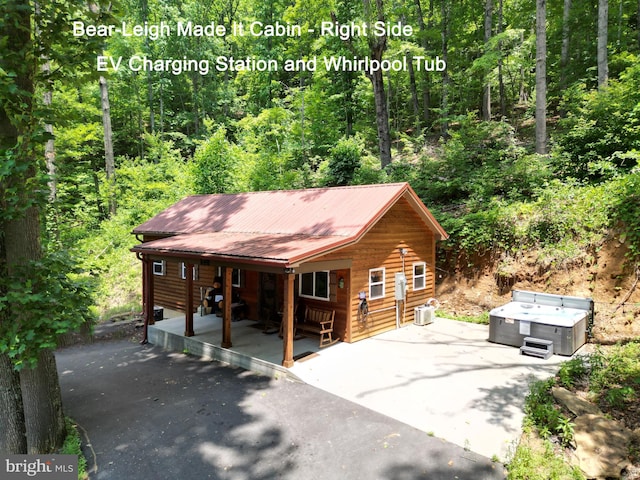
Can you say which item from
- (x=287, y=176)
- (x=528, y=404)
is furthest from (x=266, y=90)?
(x=528, y=404)

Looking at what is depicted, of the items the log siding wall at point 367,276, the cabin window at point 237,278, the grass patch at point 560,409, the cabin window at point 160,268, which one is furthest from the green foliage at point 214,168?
the grass patch at point 560,409

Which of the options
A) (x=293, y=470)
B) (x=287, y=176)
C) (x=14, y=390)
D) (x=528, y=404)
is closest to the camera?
(x=293, y=470)

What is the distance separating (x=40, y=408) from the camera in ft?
17.7

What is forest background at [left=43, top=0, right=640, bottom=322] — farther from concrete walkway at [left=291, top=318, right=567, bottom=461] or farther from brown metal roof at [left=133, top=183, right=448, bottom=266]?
concrete walkway at [left=291, top=318, right=567, bottom=461]

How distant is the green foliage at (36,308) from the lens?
4750 mm

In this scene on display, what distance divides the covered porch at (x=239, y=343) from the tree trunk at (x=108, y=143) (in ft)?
Answer: 42.4

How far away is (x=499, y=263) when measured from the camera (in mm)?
12750

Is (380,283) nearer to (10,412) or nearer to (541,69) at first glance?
(10,412)

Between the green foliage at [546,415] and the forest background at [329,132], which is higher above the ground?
the forest background at [329,132]

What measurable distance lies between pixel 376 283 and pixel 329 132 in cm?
1507

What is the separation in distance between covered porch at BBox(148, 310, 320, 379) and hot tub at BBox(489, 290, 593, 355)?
16.4ft

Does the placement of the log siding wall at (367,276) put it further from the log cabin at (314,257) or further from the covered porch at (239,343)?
the covered porch at (239,343)

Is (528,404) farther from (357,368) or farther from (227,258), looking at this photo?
(227,258)

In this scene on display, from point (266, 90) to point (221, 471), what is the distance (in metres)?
27.1
